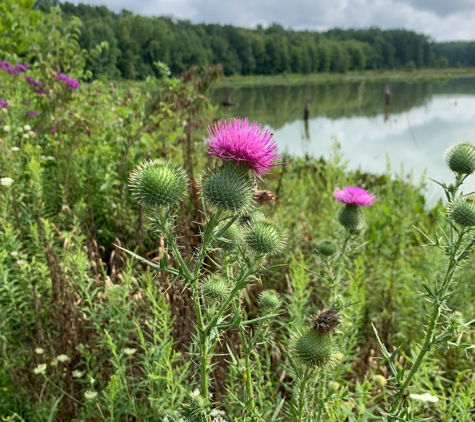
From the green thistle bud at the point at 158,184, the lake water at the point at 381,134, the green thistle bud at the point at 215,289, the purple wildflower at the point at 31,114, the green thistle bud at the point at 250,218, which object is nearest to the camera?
the green thistle bud at the point at 158,184

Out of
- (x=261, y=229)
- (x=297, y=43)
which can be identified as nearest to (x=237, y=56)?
(x=297, y=43)

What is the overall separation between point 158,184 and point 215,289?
0.48 m

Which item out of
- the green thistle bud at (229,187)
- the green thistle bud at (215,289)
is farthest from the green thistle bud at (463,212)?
the green thistle bud at (215,289)

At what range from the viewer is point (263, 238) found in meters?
1.68

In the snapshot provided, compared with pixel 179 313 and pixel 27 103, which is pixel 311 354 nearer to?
pixel 179 313

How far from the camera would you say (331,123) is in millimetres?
18938

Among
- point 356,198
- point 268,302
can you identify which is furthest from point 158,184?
point 356,198

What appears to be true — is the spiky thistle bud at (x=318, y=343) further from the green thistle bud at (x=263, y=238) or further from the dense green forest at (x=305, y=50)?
the dense green forest at (x=305, y=50)

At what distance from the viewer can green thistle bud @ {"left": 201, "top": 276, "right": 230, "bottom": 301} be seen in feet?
5.13

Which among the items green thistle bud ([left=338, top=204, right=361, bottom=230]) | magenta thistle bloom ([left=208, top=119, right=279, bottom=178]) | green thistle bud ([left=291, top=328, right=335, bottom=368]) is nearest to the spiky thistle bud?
green thistle bud ([left=291, top=328, right=335, bottom=368])

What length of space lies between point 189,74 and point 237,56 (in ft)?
265

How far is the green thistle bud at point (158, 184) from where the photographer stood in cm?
145

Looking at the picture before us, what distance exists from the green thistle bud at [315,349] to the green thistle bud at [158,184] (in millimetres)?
849

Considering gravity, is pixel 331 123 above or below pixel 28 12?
below
